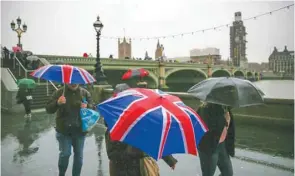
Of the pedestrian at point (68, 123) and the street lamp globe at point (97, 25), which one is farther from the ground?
the street lamp globe at point (97, 25)

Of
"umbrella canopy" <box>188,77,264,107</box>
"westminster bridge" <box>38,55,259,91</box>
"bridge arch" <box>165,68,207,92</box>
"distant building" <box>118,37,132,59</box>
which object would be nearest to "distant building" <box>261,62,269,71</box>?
"distant building" <box>118,37,132,59</box>

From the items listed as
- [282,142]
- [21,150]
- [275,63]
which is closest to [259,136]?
[282,142]

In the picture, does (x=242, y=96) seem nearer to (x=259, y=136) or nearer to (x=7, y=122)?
(x=259, y=136)

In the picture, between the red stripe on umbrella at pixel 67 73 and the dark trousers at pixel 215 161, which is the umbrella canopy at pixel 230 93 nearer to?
the dark trousers at pixel 215 161

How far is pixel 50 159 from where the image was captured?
17.7ft

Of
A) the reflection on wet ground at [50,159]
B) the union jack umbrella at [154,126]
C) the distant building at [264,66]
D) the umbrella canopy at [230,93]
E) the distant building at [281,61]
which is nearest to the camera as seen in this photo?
the union jack umbrella at [154,126]

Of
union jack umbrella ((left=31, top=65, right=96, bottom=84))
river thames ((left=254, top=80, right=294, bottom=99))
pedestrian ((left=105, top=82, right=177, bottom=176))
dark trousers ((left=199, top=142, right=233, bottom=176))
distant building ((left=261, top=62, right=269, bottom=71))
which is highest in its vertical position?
distant building ((left=261, top=62, right=269, bottom=71))

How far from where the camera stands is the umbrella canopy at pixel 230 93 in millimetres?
3043

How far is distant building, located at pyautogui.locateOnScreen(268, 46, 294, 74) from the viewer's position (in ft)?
464

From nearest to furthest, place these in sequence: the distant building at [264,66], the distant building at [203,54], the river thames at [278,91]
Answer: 1. the river thames at [278,91]
2. the distant building at [203,54]
3. the distant building at [264,66]

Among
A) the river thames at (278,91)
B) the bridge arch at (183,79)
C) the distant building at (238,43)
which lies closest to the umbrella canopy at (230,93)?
the river thames at (278,91)

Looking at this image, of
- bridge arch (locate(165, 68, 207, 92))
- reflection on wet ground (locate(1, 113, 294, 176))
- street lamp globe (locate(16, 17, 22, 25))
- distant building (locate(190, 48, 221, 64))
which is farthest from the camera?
distant building (locate(190, 48, 221, 64))

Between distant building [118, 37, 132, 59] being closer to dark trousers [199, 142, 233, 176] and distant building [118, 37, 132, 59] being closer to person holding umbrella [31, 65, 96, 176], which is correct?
person holding umbrella [31, 65, 96, 176]

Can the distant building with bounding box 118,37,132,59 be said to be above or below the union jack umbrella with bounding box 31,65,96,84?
above
